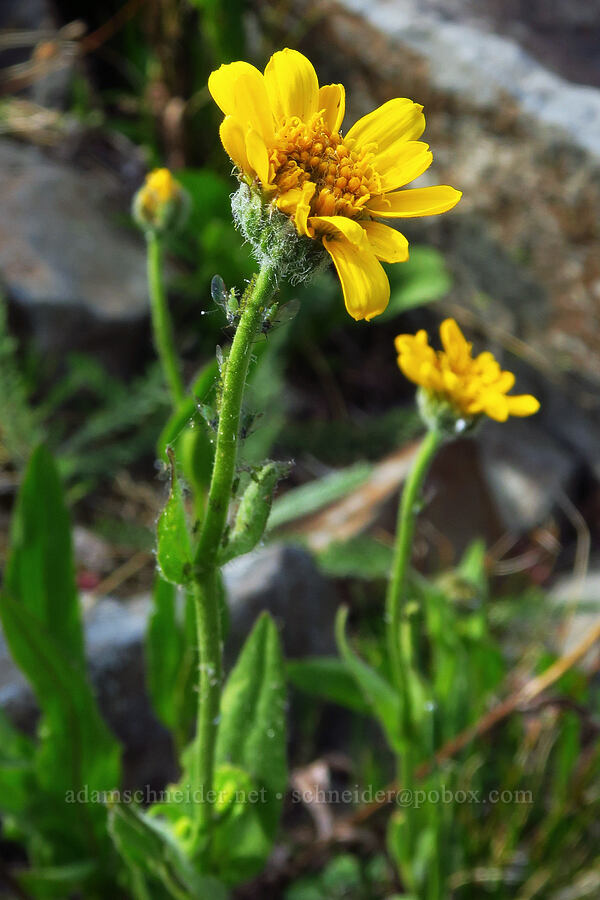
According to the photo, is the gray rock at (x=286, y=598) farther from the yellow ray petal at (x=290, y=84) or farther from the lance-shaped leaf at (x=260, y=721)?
the yellow ray petal at (x=290, y=84)

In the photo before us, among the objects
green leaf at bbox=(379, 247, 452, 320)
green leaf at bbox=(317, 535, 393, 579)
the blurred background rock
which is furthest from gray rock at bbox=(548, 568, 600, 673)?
green leaf at bbox=(379, 247, 452, 320)

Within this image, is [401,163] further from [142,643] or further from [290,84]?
[142,643]

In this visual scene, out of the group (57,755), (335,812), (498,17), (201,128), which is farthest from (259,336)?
(201,128)

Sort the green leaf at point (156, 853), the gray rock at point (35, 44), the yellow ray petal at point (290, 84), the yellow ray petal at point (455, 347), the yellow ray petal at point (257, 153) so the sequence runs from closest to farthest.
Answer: the yellow ray petal at point (257, 153) → the yellow ray petal at point (290, 84) → the green leaf at point (156, 853) → the yellow ray petal at point (455, 347) → the gray rock at point (35, 44)

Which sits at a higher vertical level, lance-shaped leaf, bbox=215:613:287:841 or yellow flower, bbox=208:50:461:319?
yellow flower, bbox=208:50:461:319

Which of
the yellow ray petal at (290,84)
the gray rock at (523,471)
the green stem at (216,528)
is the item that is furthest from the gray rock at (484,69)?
the green stem at (216,528)

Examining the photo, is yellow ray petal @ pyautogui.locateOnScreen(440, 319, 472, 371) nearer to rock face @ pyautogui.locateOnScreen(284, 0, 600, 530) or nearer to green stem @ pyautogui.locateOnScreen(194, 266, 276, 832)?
green stem @ pyautogui.locateOnScreen(194, 266, 276, 832)

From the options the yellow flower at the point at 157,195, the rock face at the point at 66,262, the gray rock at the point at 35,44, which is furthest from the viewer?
the gray rock at the point at 35,44
